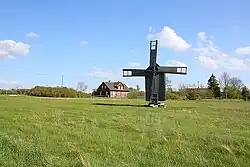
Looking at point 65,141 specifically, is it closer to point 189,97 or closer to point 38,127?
point 38,127

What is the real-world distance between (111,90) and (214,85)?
38.9m

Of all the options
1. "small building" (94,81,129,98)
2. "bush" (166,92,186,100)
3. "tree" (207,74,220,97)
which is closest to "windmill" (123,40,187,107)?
"bush" (166,92,186,100)

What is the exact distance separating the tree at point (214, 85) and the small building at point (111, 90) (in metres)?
33.4

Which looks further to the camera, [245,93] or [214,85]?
[214,85]

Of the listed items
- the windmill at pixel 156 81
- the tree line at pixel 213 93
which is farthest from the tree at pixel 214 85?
the windmill at pixel 156 81

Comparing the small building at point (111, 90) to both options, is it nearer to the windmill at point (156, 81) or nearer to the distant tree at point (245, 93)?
the distant tree at point (245, 93)

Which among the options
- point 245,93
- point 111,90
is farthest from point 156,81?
point 111,90

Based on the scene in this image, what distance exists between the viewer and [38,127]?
58.6 feet

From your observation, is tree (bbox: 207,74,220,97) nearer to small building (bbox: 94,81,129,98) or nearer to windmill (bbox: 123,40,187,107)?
small building (bbox: 94,81,129,98)

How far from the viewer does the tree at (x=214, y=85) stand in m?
117

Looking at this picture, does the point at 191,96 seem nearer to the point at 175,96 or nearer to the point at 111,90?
the point at 175,96

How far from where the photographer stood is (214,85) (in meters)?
120

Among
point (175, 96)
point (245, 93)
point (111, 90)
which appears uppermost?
point (111, 90)

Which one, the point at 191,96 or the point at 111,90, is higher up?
the point at 111,90
